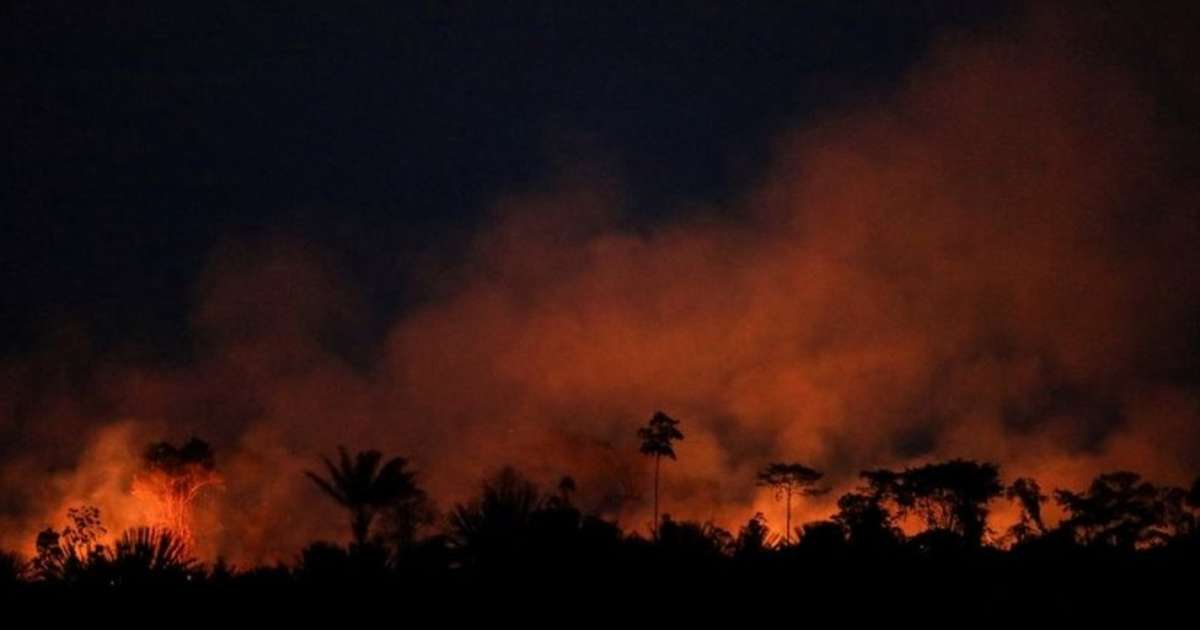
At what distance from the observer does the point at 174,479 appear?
250ft

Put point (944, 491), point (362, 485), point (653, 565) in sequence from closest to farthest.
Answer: point (653, 565)
point (362, 485)
point (944, 491)

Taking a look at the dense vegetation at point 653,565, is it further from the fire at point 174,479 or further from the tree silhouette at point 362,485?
the fire at point 174,479

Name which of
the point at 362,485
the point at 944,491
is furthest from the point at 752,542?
the point at 944,491

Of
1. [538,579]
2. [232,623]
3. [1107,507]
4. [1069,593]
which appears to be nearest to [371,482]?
[232,623]

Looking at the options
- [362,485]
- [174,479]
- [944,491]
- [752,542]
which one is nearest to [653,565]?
[752,542]

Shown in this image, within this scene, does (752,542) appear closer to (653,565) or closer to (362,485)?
(653,565)

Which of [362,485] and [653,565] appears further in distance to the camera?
[362,485]

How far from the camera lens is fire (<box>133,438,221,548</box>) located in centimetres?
7600

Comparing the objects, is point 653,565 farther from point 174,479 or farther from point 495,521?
point 174,479

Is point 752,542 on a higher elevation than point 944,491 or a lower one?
lower

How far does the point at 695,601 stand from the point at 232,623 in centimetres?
746

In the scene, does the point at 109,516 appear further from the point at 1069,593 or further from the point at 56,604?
the point at 1069,593

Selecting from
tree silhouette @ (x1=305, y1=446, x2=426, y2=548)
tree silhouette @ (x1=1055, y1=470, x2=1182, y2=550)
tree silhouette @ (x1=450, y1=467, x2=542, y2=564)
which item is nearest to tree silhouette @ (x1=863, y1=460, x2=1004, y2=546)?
tree silhouette @ (x1=1055, y1=470, x2=1182, y2=550)

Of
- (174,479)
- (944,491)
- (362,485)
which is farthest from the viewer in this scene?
(174,479)
